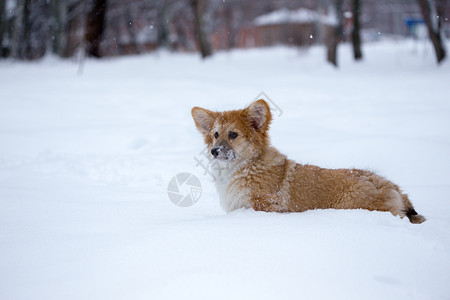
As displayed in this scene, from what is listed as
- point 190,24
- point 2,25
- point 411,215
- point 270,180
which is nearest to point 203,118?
point 270,180

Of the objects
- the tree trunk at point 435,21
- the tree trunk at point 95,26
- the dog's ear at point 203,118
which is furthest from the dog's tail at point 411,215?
the tree trunk at point 95,26

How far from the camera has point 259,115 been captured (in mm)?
3902

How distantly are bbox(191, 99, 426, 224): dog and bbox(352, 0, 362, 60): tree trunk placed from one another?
46.6ft

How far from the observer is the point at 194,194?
5066mm

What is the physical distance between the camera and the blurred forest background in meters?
16.4

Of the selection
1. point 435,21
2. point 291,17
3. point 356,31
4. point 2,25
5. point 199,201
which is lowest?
point 199,201

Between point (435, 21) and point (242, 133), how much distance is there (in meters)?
13.4

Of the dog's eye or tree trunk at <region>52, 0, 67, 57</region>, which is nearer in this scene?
the dog's eye

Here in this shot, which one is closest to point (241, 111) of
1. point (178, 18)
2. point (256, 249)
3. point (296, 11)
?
point (256, 249)

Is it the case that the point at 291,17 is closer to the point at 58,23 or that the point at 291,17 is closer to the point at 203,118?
the point at 58,23

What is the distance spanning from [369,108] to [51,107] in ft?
29.3

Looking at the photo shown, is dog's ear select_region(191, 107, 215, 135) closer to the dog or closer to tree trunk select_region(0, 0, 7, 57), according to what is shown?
the dog

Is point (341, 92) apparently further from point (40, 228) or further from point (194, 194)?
point (40, 228)

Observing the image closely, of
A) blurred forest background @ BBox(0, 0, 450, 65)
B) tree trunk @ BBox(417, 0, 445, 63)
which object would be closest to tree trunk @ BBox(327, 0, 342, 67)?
blurred forest background @ BBox(0, 0, 450, 65)
